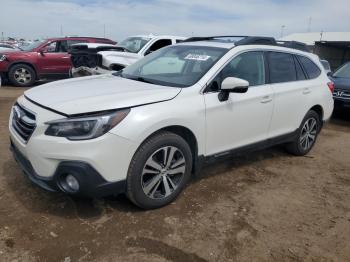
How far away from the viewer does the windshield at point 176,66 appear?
379 cm

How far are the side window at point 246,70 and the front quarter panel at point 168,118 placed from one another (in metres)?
0.33

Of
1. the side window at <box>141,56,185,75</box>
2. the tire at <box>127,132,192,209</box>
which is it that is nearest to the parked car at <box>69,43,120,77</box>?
the side window at <box>141,56,185,75</box>

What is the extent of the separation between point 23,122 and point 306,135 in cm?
403

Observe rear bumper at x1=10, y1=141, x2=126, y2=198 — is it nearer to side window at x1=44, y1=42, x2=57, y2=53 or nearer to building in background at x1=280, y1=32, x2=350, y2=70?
side window at x1=44, y1=42, x2=57, y2=53

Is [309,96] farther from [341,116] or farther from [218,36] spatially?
[341,116]

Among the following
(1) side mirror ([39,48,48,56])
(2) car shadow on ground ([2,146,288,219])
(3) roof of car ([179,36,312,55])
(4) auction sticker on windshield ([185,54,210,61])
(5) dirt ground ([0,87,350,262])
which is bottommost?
(5) dirt ground ([0,87,350,262])

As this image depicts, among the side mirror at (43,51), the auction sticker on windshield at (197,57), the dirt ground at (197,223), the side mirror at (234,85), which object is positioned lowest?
the dirt ground at (197,223)

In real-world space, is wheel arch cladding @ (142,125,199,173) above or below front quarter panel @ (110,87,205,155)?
below

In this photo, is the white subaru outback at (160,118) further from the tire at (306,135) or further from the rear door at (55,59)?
the rear door at (55,59)

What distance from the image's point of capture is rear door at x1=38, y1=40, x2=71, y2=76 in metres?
11.4

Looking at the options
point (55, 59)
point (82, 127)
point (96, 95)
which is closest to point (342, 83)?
point (96, 95)

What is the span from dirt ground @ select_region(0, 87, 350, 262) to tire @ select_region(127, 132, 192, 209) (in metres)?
0.15

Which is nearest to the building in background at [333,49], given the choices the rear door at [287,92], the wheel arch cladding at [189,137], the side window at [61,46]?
the side window at [61,46]

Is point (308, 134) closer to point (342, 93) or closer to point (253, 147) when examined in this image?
point (253, 147)
